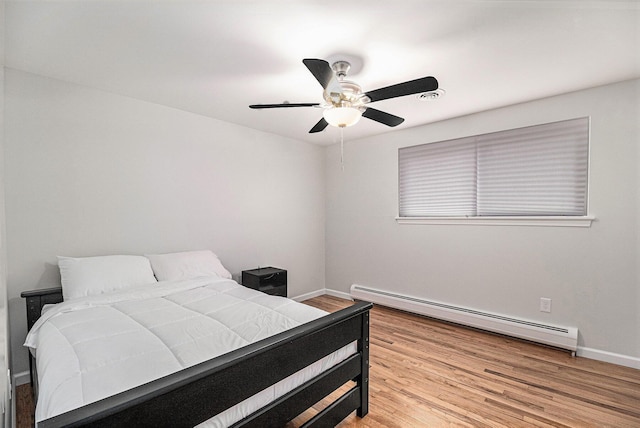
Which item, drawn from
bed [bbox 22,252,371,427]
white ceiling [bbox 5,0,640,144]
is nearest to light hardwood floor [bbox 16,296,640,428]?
bed [bbox 22,252,371,427]

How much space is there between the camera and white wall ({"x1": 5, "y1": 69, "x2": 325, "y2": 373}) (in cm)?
229

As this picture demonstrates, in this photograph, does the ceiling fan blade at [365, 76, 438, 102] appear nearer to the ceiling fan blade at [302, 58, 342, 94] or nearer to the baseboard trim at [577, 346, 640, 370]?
the ceiling fan blade at [302, 58, 342, 94]

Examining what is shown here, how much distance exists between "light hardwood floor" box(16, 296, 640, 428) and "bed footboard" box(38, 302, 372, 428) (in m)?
0.37

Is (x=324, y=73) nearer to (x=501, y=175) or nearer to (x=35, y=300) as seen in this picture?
(x=501, y=175)

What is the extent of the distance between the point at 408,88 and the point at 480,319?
2.61 m

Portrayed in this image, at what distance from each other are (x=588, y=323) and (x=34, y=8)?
4602mm

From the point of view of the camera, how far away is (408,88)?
186cm

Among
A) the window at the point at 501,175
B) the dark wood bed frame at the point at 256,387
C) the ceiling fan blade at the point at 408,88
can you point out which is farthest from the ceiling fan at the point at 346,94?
the window at the point at 501,175

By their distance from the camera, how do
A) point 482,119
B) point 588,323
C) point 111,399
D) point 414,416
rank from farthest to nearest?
point 482,119, point 588,323, point 414,416, point 111,399

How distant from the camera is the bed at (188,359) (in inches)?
41.6

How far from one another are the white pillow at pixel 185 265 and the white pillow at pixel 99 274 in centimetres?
13

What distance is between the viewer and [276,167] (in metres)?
4.12

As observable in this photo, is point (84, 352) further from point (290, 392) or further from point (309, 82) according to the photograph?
point (309, 82)

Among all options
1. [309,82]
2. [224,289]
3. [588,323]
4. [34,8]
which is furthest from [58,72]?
[588,323]
